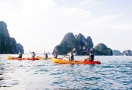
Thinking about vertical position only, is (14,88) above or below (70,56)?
below

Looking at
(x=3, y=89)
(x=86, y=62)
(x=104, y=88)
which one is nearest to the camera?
(x=3, y=89)

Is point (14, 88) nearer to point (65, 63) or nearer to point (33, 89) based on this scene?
point (33, 89)

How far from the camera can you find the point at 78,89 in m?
15.4

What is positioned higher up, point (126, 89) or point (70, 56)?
point (70, 56)

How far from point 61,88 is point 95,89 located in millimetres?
2635

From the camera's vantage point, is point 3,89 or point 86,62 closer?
point 3,89

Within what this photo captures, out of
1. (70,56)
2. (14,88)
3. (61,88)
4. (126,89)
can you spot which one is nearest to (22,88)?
(14,88)

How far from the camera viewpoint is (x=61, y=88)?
50.8ft

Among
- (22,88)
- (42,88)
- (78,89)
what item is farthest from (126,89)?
(22,88)

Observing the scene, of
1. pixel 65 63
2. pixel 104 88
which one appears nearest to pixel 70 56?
pixel 65 63

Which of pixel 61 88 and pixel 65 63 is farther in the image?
pixel 65 63

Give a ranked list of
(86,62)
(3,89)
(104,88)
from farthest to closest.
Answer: (86,62), (104,88), (3,89)

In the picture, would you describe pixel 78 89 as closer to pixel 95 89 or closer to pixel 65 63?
pixel 95 89

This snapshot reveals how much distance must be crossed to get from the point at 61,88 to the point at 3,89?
4.33 meters
